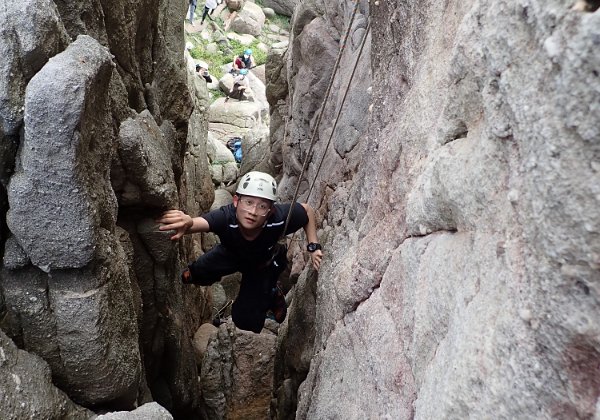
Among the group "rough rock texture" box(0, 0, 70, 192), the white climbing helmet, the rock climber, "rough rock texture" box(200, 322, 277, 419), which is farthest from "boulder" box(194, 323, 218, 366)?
the rock climber

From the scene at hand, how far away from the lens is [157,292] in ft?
21.4

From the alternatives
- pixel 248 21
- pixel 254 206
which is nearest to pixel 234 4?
pixel 248 21

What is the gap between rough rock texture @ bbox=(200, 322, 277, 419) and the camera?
8.27 metres

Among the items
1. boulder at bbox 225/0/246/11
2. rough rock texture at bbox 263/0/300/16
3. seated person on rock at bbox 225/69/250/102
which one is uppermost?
rough rock texture at bbox 263/0/300/16

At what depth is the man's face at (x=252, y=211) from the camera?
583cm

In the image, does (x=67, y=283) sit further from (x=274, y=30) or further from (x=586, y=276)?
(x=274, y=30)

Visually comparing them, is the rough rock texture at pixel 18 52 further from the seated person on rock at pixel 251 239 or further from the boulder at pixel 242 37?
the boulder at pixel 242 37

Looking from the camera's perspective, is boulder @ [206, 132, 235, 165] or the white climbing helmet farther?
boulder @ [206, 132, 235, 165]

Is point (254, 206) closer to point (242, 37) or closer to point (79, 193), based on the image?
point (79, 193)

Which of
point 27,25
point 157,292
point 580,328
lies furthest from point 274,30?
point 580,328

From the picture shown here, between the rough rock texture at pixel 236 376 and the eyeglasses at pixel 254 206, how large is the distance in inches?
124

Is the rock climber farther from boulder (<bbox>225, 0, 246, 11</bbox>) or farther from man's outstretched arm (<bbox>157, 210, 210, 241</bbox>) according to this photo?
man's outstretched arm (<bbox>157, 210, 210, 241</bbox>)

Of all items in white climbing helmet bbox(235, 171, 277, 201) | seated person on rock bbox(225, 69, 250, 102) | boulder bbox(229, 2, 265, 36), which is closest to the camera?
white climbing helmet bbox(235, 171, 277, 201)

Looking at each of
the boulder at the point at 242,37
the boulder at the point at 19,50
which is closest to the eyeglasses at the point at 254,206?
the boulder at the point at 19,50
